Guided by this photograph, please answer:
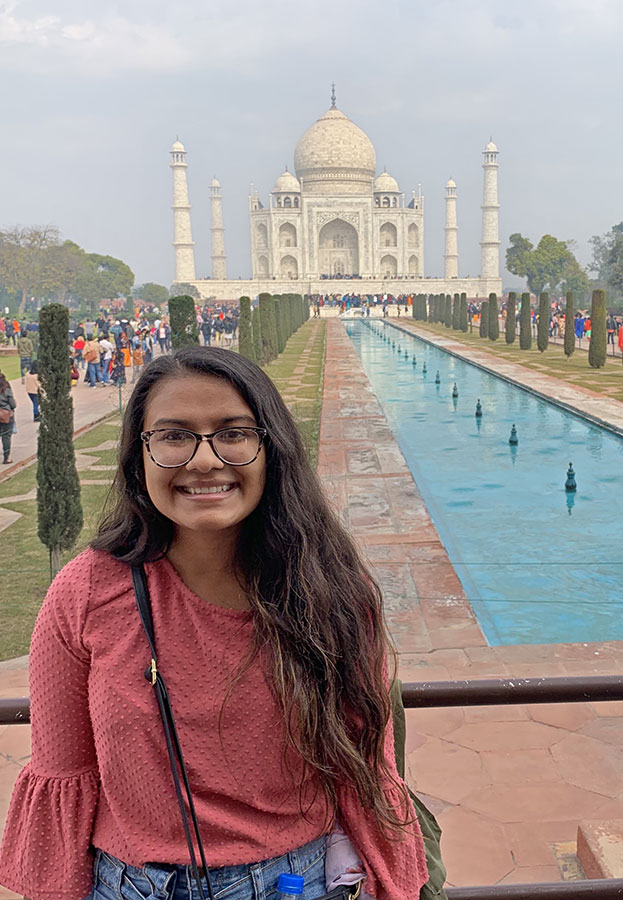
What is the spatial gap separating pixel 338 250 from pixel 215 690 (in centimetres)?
4979

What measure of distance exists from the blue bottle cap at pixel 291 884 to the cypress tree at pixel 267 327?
14.0 m

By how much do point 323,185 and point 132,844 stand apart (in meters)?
49.5

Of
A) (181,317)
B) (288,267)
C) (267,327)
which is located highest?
(288,267)

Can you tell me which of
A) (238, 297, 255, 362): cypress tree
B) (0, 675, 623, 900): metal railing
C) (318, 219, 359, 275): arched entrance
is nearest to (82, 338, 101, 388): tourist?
(238, 297, 255, 362): cypress tree

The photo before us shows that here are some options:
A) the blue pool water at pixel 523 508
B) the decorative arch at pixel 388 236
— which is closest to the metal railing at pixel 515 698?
the blue pool water at pixel 523 508

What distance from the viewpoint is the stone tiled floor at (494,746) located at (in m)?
1.88

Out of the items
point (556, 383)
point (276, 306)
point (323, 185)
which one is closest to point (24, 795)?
point (556, 383)

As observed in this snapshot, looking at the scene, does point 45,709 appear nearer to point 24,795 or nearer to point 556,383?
point 24,795

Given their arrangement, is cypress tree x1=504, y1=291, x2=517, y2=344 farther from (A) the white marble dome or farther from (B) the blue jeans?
(A) the white marble dome

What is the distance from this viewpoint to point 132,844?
2.77ft

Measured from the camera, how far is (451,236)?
2004 inches

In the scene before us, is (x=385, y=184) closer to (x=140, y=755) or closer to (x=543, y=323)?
(x=543, y=323)

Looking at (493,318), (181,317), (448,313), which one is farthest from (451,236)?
(181,317)

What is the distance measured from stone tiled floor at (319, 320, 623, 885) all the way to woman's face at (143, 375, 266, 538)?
1194 mm
